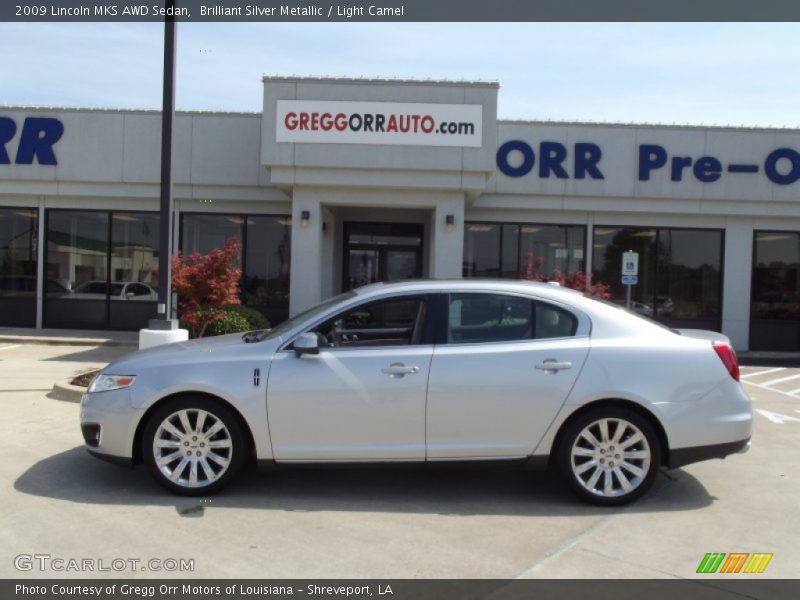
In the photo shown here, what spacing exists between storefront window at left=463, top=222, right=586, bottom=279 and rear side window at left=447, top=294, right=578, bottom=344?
1092cm

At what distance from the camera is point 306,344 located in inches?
198

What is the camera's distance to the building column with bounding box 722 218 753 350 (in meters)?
16.2

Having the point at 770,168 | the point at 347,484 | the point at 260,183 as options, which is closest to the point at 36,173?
the point at 260,183

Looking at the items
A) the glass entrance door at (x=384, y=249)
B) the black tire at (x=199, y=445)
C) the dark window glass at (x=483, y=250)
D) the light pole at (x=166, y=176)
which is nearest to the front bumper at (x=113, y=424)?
the black tire at (x=199, y=445)

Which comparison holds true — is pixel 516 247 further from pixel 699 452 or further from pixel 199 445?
pixel 199 445

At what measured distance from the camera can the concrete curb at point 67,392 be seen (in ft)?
27.8

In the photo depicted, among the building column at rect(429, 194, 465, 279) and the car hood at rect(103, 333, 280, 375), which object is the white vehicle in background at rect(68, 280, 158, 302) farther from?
the car hood at rect(103, 333, 280, 375)

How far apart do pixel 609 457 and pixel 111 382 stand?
368 cm

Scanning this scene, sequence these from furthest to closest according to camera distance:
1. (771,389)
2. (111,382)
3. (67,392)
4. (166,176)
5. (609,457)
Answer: (771,389) < (166,176) < (67,392) < (111,382) < (609,457)

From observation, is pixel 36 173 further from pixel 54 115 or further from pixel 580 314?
pixel 580 314

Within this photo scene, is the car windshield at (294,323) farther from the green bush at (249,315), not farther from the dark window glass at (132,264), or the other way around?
the dark window glass at (132,264)

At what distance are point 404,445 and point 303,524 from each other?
35.2 inches

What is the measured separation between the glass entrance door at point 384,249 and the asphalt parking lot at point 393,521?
36.0 feet

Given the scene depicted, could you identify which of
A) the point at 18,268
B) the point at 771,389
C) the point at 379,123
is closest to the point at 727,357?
the point at 771,389
